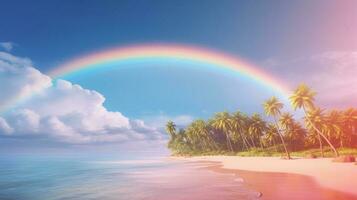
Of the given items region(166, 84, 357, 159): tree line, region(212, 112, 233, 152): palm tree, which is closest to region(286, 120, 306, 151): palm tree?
region(166, 84, 357, 159): tree line

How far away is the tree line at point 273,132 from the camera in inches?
2906

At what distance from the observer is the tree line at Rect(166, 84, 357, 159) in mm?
73812

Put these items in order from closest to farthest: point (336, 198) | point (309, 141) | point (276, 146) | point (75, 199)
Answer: point (336, 198), point (75, 199), point (309, 141), point (276, 146)

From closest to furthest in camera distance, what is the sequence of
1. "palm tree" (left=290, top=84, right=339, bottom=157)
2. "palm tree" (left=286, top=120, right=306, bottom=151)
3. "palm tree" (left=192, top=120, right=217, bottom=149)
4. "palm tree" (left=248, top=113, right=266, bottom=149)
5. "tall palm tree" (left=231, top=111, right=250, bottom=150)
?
"palm tree" (left=290, top=84, right=339, bottom=157) → "palm tree" (left=286, top=120, right=306, bottom=151) → "palm tree" (left=248, top=113, right=266, bottom=149) → "tall palm tree" (left=231, top=111, right=250, bottom=150) → "palm tree" (left=192, top=120, right=217, bottom=149)

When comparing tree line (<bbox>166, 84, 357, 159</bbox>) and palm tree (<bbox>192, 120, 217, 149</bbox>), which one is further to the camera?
palm tree (<bbox>192, 120, 217, 149</bbox>)

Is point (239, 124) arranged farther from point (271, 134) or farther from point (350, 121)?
point (350, 121)

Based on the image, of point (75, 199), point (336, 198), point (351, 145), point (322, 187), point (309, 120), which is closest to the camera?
point (336, 198)

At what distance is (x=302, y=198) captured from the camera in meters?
20.3

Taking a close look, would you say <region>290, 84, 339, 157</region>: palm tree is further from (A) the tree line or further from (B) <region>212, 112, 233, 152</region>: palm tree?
(B) <region>212, 112, 233, 152</region>: palm tree

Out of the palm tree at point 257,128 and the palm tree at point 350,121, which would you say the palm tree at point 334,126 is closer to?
the palm tree at point 350,121

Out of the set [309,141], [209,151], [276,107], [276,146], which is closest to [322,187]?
[276,107]

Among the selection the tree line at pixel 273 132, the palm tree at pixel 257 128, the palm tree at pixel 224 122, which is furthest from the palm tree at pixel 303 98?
the palm tree at pixel 224 122

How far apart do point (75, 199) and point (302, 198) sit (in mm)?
15261

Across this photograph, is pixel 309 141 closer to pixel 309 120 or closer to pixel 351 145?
pixel 351 145
